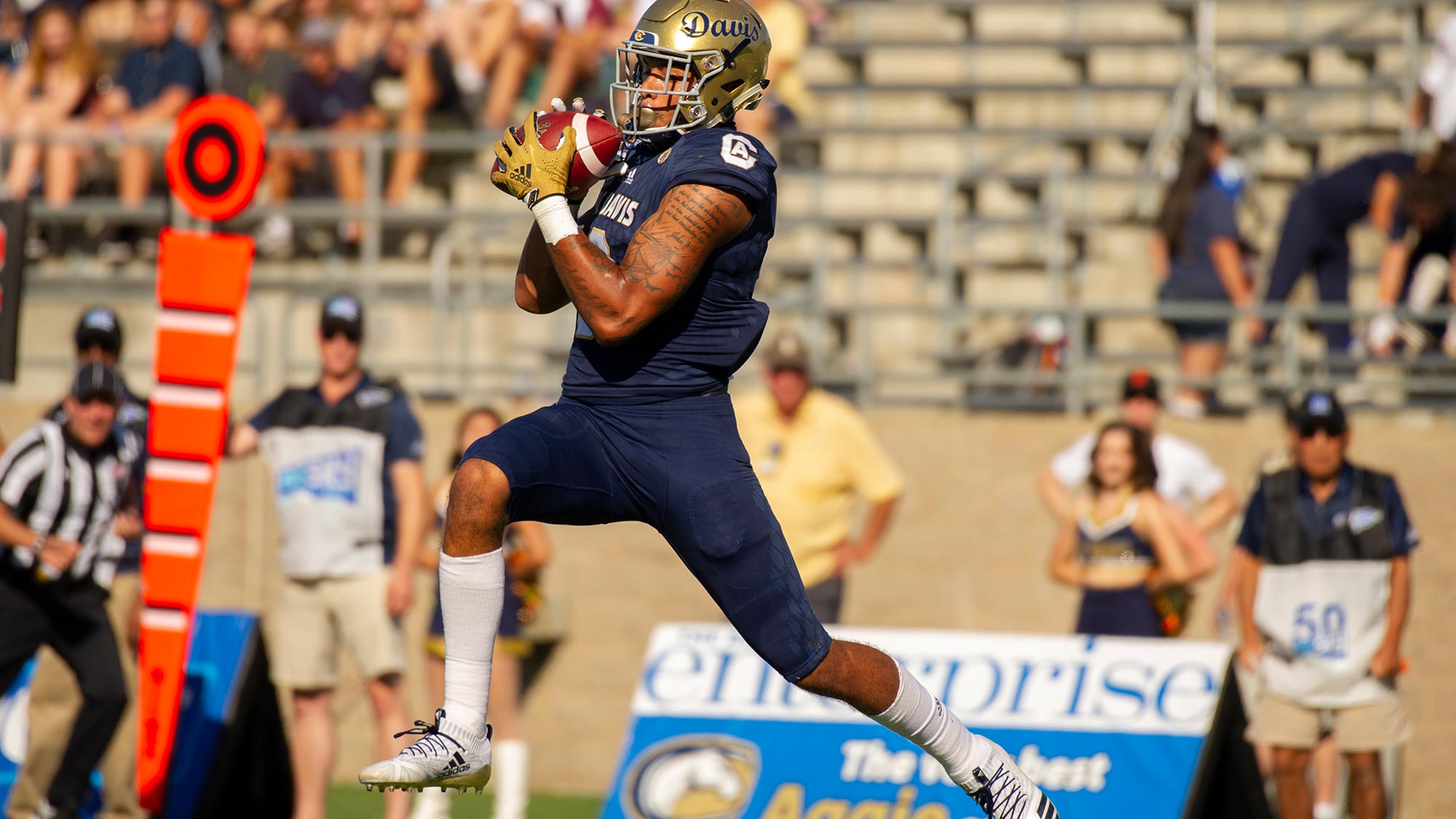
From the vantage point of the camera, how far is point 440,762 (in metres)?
4.50

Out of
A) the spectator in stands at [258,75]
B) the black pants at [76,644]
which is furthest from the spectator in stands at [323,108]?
the black pants at [76,644]

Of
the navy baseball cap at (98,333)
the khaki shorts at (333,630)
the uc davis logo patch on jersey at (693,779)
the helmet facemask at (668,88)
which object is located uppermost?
the helmet facemask at (668,88)

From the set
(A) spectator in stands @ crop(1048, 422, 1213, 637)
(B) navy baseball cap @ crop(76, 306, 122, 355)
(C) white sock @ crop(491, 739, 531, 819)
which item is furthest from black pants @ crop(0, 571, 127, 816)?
(A) spectator in stands @ crop(1048, 422, 1213, 637)

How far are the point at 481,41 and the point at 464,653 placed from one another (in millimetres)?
8835

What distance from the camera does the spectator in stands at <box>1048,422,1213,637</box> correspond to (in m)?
7.94

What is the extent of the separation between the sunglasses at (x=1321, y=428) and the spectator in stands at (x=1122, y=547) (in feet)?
2.44

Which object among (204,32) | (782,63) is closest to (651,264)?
(782,63)

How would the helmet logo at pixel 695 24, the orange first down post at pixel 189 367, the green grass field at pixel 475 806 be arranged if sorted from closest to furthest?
1. the helmet logo at pixel 695 24
2. the orange first down post at pixel 189 367
3. the green grass field at pixel 475 806

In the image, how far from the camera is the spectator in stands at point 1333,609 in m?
7.48

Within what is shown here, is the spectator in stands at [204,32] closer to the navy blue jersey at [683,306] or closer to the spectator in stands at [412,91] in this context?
the spectator in stands at [412,91]

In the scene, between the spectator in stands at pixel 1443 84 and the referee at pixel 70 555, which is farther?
the spectator in stands at pixel 1443 84

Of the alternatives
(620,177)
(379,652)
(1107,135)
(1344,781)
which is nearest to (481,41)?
(1107,135)

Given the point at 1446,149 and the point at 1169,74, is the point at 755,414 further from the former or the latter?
the point at 1169,74

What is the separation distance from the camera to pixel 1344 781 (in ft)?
27.1
